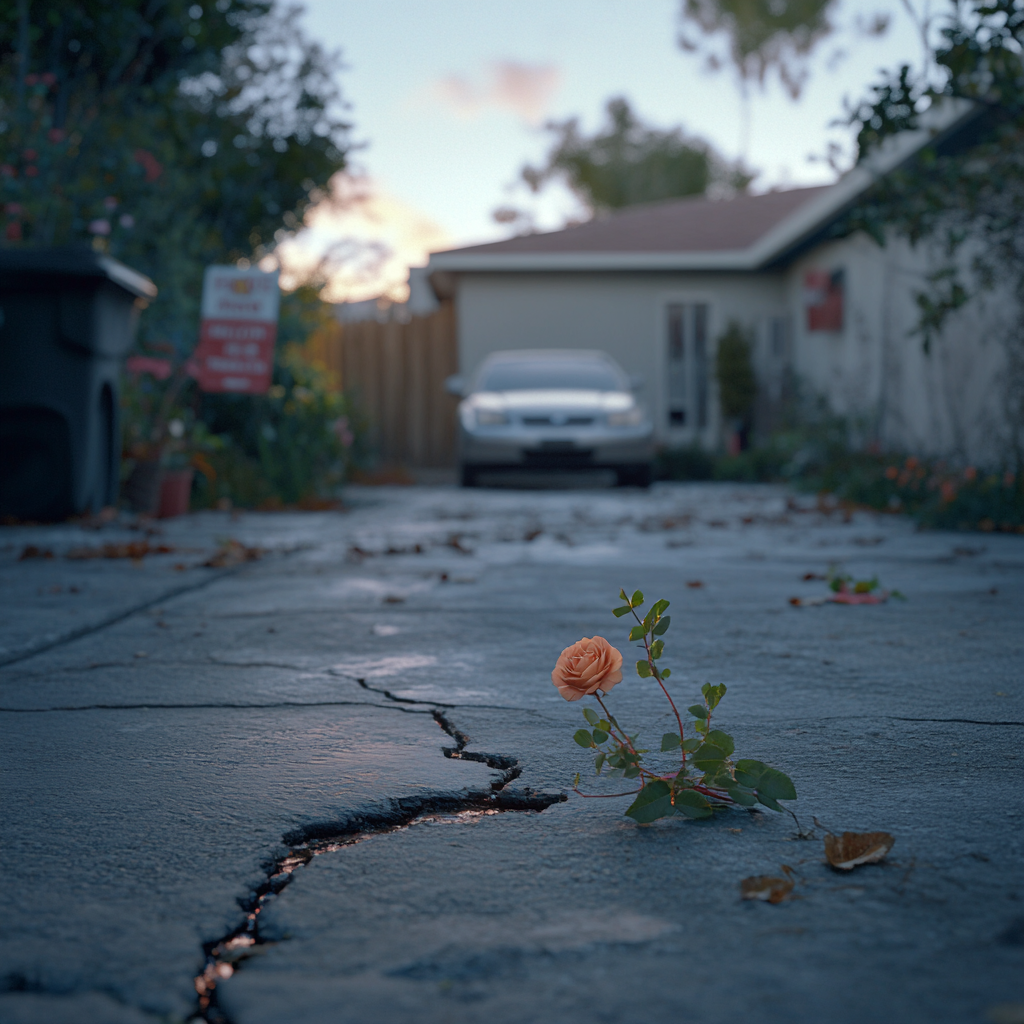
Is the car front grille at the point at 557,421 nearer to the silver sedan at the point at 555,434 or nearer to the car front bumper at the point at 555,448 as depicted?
the silver sedan at the point at 555,434

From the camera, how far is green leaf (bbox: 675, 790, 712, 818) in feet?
5.87

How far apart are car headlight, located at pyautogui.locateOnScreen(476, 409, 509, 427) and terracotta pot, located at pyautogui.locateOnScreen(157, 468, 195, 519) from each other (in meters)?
3.92

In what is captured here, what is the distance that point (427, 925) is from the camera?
56.9 inches

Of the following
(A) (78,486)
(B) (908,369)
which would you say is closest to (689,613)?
(A) (78,486)

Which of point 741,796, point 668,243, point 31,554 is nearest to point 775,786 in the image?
point 741,796

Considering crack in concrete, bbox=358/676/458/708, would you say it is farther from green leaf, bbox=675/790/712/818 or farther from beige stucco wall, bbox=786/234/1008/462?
beige stucco wall, bbox=786/234/1008/462

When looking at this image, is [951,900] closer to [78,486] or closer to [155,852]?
[155,852]

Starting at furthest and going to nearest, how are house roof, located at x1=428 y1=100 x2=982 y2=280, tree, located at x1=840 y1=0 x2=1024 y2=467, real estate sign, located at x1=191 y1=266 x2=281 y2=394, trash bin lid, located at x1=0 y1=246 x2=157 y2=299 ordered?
house roof, located at x1=428 y1=100 x2=982 y2=280 → real estate sign, located at x1=191 y1=266 x2=281 y2=394 → trash bin lid, located at x1=0 y1=246 x2=157 y2=299 → tree, located at x1=840 y1=0 x2=1024 y2=467

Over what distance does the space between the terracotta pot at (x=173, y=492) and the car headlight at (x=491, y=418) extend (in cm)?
392

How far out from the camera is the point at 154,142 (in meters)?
9.29

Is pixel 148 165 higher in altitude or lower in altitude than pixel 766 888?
higher

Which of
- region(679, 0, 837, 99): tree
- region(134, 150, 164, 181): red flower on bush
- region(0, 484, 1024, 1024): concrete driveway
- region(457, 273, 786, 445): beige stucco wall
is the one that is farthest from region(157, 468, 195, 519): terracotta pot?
region(679, 0, 837, 99): tree

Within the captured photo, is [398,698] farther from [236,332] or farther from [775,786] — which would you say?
[236,332]

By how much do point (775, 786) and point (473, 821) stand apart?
47 centimetres
